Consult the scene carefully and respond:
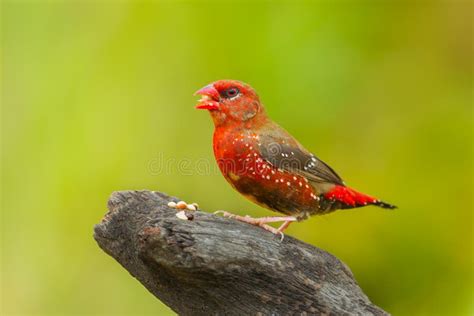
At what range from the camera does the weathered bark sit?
364cm

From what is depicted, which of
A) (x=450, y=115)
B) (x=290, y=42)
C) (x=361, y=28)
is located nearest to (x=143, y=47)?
(x=290, y=42)

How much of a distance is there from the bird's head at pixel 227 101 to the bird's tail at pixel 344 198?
2.61 ft

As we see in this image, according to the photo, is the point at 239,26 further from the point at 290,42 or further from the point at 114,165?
the point at 114,165

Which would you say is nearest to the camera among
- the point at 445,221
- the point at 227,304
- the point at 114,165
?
the point at 227,304

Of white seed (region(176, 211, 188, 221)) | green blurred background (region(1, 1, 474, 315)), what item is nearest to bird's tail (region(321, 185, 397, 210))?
green blurred background (region(1, 1, 474, 315))

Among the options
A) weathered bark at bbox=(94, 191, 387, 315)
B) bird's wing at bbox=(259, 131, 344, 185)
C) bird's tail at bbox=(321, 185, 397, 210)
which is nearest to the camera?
weathered bark at bbox=(94, 191, 387, 315)

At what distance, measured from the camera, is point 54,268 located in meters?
6.49

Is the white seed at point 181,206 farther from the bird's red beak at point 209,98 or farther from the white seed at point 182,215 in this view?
the bird's red beak at point 209,98

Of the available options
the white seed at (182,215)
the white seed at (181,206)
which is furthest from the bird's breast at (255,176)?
the white seed at (182,215)

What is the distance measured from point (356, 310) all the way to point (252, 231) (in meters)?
0.78

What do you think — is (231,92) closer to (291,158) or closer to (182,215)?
(291,158)

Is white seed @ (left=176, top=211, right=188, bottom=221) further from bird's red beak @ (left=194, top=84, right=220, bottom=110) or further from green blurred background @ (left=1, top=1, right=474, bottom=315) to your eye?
green blurred background @ (left=1, top=1, right=474, bottom=315)

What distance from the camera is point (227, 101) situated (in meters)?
4.76

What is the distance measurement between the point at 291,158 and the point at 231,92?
627 millimetres
